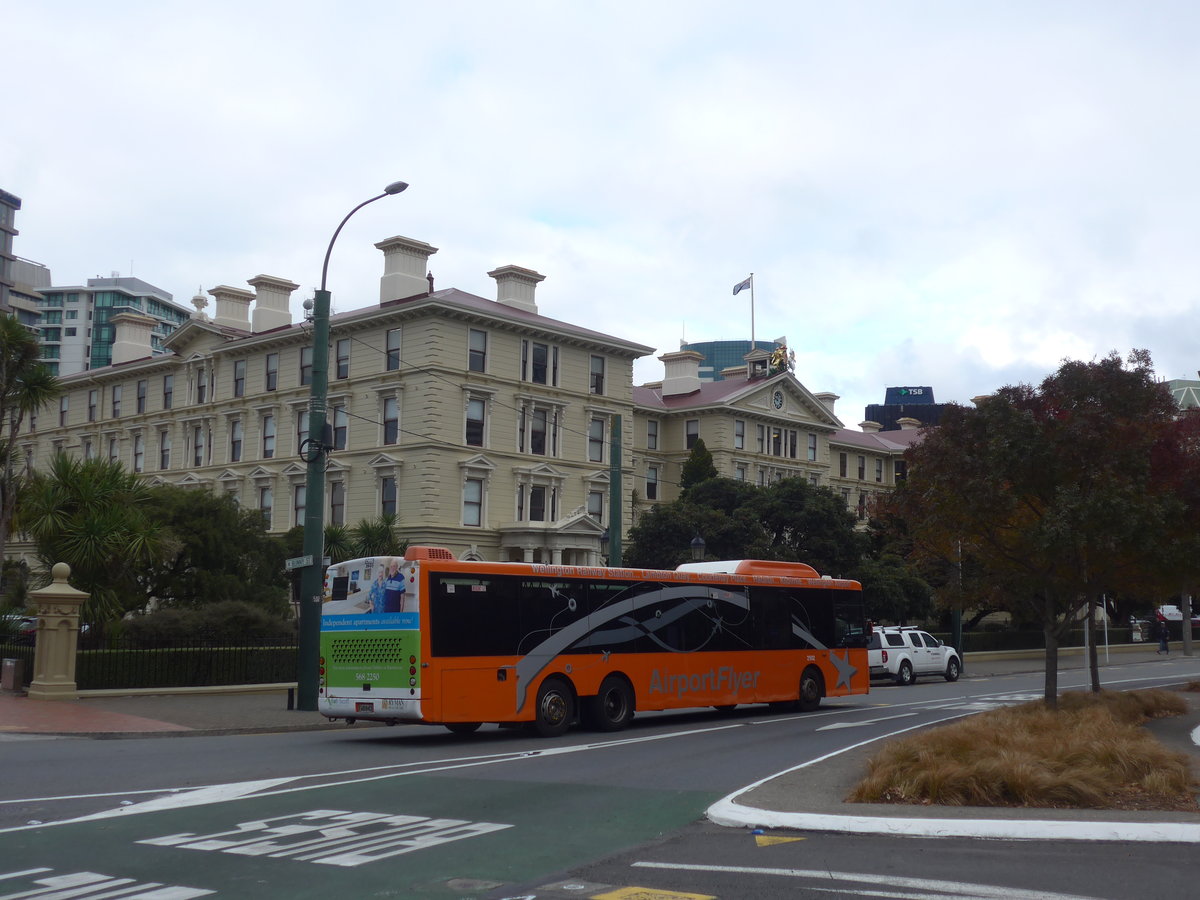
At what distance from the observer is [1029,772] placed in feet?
35.2

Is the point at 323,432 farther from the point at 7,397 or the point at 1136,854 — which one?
the point at 1136,854

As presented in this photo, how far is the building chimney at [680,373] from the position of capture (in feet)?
244

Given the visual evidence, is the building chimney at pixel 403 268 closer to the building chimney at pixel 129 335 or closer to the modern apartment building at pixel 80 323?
the building chimney at pixel 129 335

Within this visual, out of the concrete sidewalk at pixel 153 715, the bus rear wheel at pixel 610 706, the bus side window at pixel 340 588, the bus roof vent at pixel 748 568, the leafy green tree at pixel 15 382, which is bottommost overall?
the concrete sidewalk at pixel 153 715

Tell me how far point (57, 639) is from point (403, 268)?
35.2 meters

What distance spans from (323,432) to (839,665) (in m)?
11.8

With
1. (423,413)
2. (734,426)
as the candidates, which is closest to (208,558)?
(423,413)

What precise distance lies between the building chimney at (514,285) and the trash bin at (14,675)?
36518mm

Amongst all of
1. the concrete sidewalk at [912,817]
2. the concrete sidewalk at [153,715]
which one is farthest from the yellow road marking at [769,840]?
the concrete sidewalk at [153,715]

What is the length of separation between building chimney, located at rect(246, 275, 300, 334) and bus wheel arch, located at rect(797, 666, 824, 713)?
141 ft

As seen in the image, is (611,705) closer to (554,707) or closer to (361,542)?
(554,707)

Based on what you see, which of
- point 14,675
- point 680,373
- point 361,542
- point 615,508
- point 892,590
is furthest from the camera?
point 680,373

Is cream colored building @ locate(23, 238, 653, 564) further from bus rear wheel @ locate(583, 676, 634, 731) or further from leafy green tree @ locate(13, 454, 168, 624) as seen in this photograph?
bus rear wheel @ locate(583, 676, 634, 731)

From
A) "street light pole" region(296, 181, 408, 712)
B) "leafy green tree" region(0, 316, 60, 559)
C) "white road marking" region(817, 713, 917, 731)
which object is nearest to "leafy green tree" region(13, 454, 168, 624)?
"leafy green tree" region(0, 316, 60, 559)
